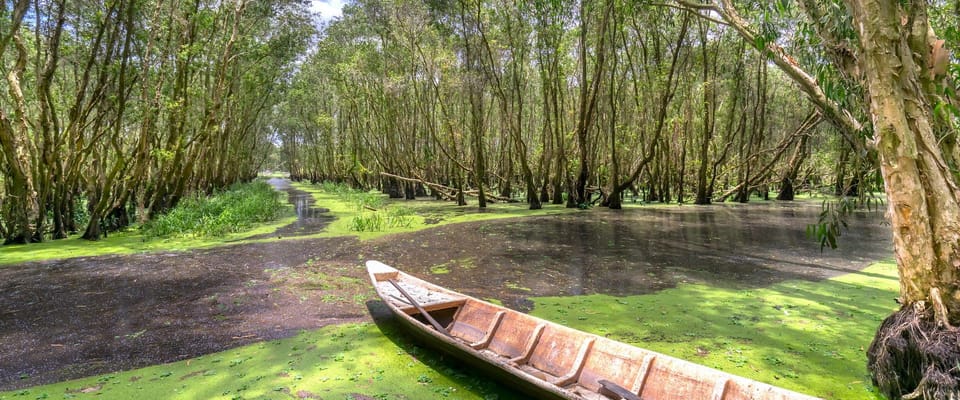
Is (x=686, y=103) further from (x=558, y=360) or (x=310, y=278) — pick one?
(x=558, y=360)

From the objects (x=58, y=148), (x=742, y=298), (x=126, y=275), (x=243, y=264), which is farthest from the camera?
(x=58, y=148)

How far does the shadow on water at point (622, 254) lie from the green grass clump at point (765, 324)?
51 cm

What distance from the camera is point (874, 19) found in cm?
319

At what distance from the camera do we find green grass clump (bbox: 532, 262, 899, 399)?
3.67 metres

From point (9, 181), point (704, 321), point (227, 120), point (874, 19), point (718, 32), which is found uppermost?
point (718, 32)

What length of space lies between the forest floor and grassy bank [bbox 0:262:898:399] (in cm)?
19

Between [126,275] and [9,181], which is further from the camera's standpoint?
[9,181]

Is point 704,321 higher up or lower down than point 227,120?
lower down

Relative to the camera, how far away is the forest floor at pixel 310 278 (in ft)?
15.3

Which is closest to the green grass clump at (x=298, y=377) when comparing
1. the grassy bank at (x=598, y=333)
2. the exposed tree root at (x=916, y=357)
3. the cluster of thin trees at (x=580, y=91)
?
the grassy bank at (x=598, y=333)

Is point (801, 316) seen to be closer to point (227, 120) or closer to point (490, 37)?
point (490, 37)

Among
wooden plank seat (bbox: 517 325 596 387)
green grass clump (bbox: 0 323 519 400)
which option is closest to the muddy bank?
green grass clump (bbox: 0 323 519 400)

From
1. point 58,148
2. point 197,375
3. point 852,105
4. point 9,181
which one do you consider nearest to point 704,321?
point 852,105

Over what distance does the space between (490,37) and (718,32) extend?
Result: 8.80m
